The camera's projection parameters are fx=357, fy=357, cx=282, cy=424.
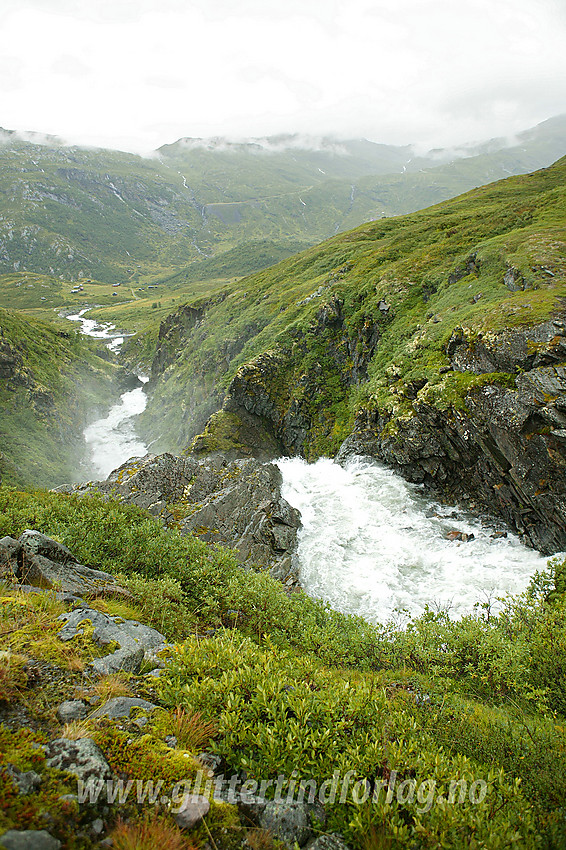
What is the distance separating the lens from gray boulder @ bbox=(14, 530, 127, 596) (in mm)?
8664

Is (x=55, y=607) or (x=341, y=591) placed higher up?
(x=55, y=607)

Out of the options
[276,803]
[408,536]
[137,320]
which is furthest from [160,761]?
[137,320]

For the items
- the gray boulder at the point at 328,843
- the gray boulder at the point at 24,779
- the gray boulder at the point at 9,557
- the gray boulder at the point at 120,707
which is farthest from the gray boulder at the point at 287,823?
the gray boulder at the point at 9,557

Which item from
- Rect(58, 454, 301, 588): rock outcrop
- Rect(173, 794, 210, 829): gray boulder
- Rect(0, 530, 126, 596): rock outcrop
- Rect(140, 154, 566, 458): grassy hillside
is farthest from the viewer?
Rect(140, 154, 566, 458): grassy hillside

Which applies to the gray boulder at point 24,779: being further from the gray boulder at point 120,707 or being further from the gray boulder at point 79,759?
the gray boulder at point 120,707

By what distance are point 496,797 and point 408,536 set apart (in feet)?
58.7

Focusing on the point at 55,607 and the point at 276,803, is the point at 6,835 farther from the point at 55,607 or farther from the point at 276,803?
the point at 55,607

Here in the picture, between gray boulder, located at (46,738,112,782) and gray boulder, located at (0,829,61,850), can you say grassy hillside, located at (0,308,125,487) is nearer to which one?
gray boulder, located at (46,738,112,782)

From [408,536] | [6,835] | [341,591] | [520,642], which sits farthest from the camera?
[408,536]

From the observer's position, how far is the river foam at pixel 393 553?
17.4 m

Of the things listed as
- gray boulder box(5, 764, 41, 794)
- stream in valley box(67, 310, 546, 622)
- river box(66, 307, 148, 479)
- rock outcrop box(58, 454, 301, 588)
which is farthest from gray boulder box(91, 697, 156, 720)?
river box(66, 307, 148, 479)

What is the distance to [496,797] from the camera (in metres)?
4.42

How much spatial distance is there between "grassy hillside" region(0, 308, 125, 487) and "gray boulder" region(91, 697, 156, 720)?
Result: 4245cm

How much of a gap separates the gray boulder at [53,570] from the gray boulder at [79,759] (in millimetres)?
5320
